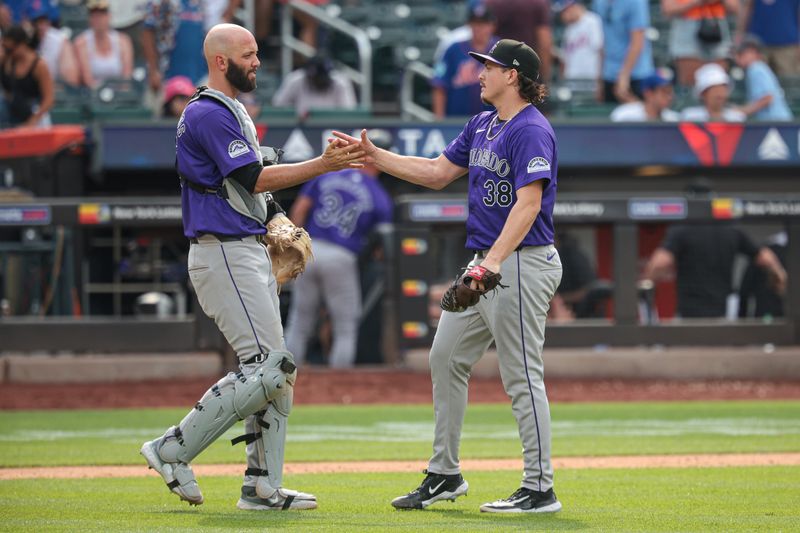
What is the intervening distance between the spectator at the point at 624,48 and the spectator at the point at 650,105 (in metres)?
0.30

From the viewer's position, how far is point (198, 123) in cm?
561

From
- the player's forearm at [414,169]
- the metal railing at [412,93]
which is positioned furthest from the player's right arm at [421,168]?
the metal railing at [412,93]

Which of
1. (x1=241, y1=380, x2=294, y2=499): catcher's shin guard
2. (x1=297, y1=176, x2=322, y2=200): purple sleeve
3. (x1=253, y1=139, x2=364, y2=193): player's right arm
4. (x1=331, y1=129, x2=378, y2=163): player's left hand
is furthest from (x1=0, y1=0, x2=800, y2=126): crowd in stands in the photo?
(x1=241, y1=380, x2=294, y2=499): catcher's shin guard

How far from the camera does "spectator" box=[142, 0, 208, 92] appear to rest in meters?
13.7

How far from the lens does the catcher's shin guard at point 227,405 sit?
5.59 metres

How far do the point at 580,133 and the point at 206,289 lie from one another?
8260mm

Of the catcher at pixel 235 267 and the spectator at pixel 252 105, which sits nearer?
the catcher at pixel 235 267

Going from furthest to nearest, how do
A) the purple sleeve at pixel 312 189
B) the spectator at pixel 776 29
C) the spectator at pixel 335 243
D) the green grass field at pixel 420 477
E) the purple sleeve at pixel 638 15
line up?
1. the spectator at pixel 776 29
2. the purple sleeve at pixel 638 15
3. the spectator at pixel 335 243
4. the purple sleeve at pixel 312 189
5. the green grass field at pixel 420 477

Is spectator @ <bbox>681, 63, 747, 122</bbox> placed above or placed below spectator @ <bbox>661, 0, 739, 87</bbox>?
below

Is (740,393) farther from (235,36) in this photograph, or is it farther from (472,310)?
(235,36)

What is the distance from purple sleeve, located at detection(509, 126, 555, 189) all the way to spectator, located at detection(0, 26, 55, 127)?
8667mm

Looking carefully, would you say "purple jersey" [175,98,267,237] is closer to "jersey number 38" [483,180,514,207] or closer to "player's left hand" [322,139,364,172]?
"player's left hand" [322,139,364,172]

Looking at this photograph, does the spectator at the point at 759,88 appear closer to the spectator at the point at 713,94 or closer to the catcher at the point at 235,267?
the spectator at the point at 713,94

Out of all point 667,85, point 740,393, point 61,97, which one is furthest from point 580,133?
point 61,97
